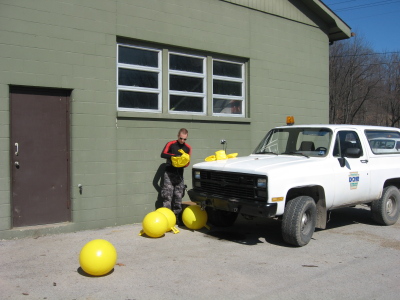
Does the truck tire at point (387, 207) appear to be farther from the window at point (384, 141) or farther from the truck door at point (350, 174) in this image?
the window at point (384, 141)

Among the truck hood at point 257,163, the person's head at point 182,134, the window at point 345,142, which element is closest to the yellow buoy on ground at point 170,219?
the truck hood at point 257,163

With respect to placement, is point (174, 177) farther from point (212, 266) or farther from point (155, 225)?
point (212, 266)

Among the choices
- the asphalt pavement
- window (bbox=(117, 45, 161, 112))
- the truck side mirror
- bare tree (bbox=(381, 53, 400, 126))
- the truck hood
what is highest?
bare tree (bbox=(381, 53, 400, 126))

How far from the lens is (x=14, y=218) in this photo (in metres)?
7.04

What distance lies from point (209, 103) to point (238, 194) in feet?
11.1

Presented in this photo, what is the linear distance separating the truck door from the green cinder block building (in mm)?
2859

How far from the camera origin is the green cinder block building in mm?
7082

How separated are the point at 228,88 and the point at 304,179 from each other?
4.03m

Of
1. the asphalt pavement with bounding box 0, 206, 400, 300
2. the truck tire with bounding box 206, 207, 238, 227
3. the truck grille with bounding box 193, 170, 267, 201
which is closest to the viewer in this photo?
the asphalt pavement with bounding box 0, 206, 400, 300

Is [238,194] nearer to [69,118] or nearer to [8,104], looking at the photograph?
[69,118]

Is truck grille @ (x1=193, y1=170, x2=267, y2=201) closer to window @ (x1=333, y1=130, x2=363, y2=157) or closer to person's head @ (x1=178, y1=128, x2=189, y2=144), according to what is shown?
person's head @ (x1=178, y1=128, x2=189, y2=144)

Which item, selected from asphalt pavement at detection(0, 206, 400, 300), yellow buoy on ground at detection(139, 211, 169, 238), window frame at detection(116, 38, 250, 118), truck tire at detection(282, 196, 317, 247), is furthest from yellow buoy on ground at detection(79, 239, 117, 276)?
window frame at detection(116, 38, 250, 118)

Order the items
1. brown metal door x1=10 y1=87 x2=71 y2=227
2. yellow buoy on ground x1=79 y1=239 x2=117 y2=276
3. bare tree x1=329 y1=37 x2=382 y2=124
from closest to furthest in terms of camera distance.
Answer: yellow buoy on ground x1=79 y1=239 x2=117 y2=276, brown metal door x1=10 y1=87 x2=71 y2=227, bare tree x1=329 y1=37 x2=382 y2=124

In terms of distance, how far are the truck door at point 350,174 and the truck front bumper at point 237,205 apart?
5.27ft
